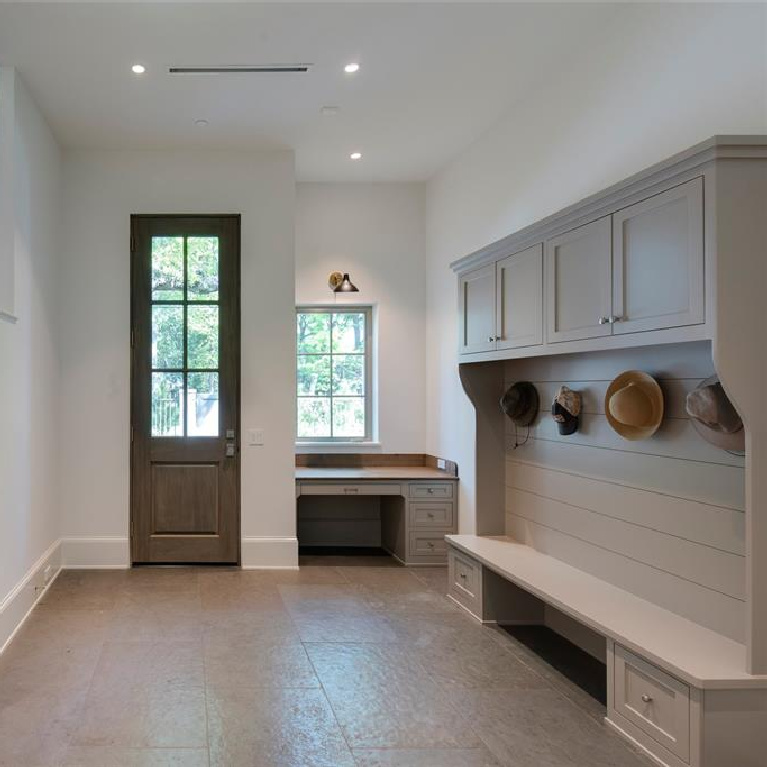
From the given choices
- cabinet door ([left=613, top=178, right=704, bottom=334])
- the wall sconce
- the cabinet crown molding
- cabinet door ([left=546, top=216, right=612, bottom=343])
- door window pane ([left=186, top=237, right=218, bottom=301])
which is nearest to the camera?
the cabinet crown molding

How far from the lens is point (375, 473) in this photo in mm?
6012

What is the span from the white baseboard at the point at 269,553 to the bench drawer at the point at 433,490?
3.19 ft

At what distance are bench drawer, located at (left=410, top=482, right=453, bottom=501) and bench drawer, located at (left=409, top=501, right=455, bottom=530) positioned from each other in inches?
1.8

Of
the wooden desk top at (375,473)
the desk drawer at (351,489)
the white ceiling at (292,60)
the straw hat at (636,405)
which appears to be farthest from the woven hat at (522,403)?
the white ceiling at (292,60)

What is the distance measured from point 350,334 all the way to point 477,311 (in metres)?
2.41

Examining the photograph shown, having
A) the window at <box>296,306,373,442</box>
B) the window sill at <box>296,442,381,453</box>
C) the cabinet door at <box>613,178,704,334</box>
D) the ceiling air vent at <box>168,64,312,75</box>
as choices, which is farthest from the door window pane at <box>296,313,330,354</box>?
the cabinet door at <box>613,178,704,334</box>

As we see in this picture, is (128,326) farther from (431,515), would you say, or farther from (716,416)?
(716,416)

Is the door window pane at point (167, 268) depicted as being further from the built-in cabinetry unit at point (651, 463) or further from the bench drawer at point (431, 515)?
the bench drawer at point (431, 515)

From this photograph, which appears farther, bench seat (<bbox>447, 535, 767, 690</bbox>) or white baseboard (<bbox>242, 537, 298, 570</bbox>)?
white baseboard (<bbox>242, 537, 298, 570</bbox>)

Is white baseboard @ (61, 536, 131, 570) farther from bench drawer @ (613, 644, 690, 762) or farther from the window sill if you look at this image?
bench drawer @ (613, 644, 690, 762)

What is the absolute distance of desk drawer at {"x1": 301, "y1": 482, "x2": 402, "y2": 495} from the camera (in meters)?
5.82

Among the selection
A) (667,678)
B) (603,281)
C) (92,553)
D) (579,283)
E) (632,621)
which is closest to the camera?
(667,678)

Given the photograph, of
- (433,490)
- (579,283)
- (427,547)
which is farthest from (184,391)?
(579,283)

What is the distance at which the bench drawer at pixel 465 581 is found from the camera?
4332 mm
